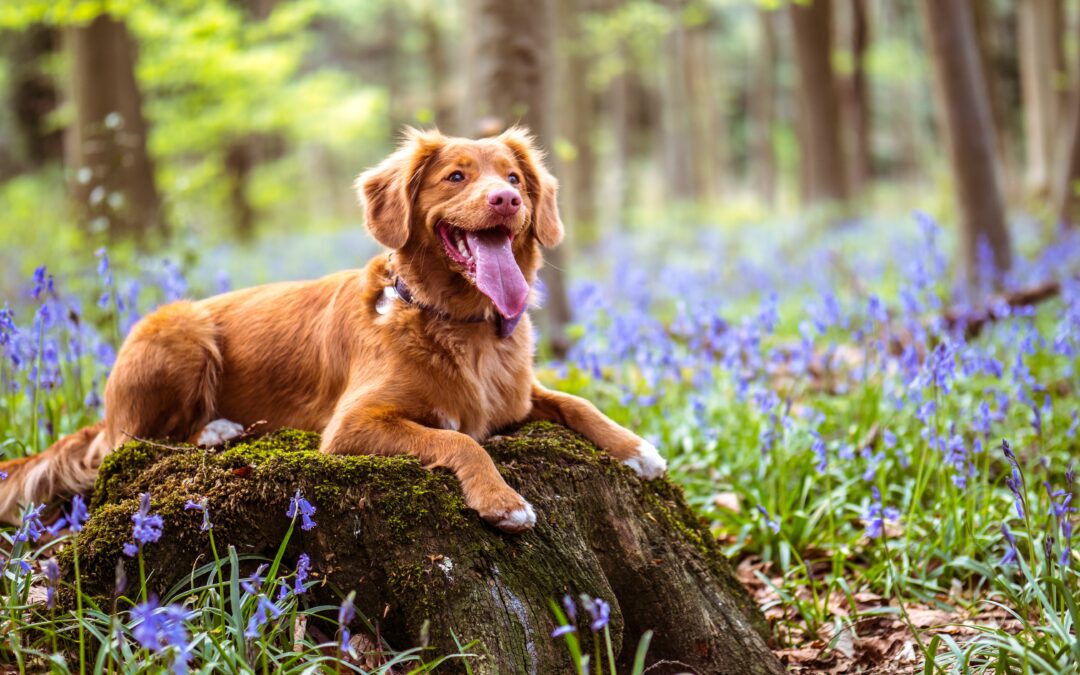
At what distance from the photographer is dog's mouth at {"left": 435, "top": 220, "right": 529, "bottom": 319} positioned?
120 inches

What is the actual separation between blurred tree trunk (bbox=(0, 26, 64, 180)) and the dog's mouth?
15.8 meters

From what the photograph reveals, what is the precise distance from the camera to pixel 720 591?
3.05m

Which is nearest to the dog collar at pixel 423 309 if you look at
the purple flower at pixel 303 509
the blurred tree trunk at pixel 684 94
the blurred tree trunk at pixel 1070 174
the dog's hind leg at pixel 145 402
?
the dog's hind leg at pixel 145 402

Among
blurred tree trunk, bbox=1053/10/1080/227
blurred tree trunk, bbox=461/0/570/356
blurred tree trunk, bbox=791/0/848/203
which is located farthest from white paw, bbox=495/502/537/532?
blurred tree trunk, bbox=791/0/848/203

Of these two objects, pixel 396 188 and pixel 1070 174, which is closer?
pixel 396 188

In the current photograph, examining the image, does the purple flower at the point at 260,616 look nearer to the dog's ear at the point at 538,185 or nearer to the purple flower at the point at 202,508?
the purple flower at the point at 202,508

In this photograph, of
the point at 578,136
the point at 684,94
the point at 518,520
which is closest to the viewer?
the point at 518,520

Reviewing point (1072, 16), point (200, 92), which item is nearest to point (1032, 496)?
point (200, 92)

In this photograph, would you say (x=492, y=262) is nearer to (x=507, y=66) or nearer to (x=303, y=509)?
(x=303, y=509)

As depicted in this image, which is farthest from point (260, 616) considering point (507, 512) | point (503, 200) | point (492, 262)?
point (503, 200)

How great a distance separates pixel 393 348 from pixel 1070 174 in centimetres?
908

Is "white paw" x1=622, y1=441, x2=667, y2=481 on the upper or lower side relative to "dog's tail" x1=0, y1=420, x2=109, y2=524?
lower

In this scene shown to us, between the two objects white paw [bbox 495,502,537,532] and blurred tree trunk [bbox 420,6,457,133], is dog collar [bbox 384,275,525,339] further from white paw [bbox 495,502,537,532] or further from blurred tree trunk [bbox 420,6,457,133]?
blurred tree trunk [bbox 420,6,457,133]

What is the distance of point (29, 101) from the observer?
58.4ft
